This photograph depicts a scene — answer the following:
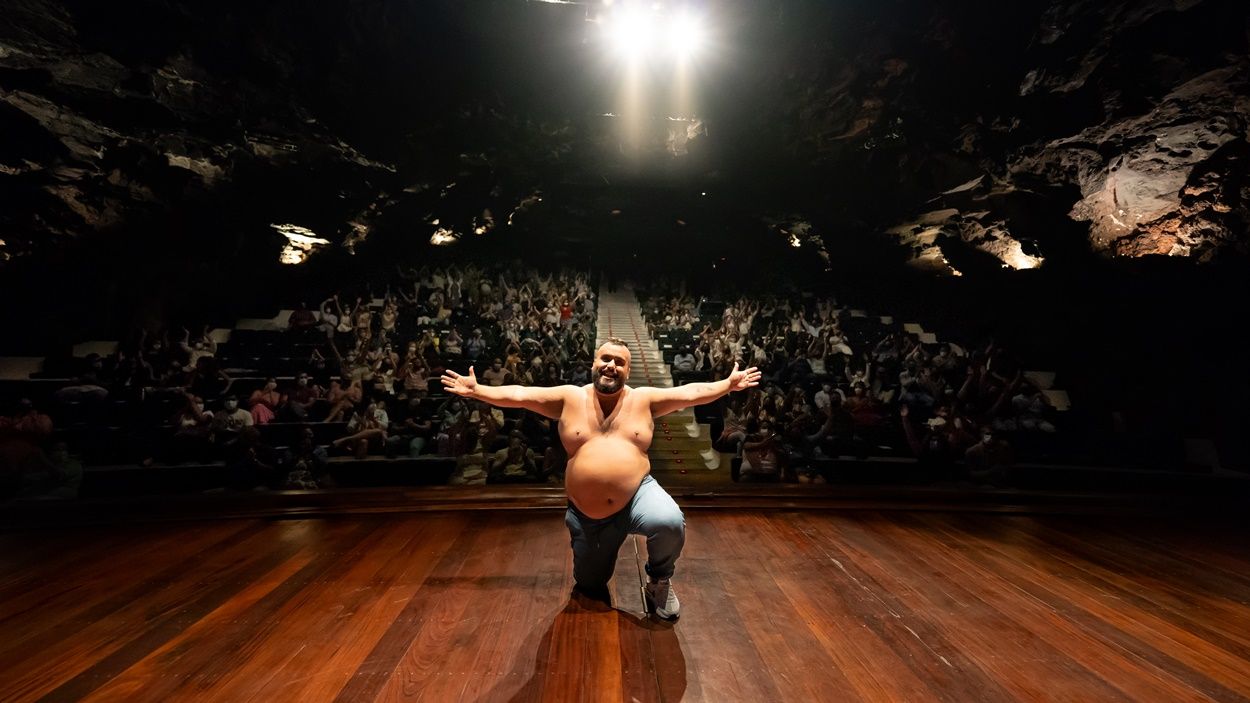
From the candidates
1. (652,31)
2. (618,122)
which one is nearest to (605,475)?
(652,31)

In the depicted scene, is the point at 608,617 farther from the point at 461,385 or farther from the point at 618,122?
the point at 618,122

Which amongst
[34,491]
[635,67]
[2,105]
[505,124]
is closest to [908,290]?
[635,67]

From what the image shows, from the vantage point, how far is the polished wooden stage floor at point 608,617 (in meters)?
1.53

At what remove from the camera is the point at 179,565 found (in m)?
2.49

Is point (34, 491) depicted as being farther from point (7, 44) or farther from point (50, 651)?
point (7, 44)

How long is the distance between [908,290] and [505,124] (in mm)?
8196

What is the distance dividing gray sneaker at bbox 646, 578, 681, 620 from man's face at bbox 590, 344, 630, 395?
2.77 feet

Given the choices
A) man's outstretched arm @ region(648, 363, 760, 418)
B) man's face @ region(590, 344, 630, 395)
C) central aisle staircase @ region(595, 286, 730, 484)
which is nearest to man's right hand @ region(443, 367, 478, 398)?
man's face @ region(590, 344, 630, 395)

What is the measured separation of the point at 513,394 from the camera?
216 cm

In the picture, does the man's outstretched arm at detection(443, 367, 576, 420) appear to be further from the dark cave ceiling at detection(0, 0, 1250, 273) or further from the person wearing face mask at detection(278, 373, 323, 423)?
the dark cave ceiling at detection(0, 0, 1250, 273)

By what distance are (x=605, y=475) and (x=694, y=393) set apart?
0.56 metres

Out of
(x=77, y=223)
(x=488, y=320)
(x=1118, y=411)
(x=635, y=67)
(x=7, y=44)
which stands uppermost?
(x=635, y=67)

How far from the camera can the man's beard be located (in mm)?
2098

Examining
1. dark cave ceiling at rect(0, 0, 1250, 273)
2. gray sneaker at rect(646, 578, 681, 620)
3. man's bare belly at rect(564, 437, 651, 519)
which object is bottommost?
gray sneaker at rect(646, 578, 681, 620)
